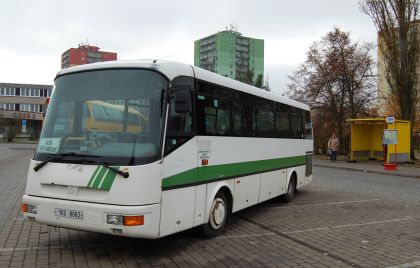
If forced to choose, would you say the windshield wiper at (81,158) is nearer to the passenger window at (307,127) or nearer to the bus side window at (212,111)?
the bus side window at (212,111)

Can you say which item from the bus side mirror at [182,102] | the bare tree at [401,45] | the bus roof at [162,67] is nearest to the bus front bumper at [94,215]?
the bus side mirror at [182,102]

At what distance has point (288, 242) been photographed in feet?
23.8

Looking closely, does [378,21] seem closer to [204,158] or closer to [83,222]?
[204,158]

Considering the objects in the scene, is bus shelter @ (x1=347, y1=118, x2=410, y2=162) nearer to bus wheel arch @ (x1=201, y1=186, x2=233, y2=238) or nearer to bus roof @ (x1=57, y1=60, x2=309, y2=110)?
bus wheel arch @ (x1=201, y1=186, x2=233, y2=238)

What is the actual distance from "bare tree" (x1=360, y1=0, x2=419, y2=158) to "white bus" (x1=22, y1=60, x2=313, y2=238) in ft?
84.0

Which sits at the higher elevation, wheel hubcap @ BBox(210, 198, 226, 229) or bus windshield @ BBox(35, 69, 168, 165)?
→ bus windshield @ BBox(35, 69, 168, 165)

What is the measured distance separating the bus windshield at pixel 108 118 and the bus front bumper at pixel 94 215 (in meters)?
0.58

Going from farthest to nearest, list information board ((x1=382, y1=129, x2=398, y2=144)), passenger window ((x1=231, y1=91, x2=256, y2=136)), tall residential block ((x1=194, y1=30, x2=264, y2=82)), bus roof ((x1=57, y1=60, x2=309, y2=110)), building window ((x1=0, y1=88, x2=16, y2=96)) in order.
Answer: building window ((x1=0, y1=88, x2=16, y2=96)) < tall residential block ((x1=194, y1=30, x2=264, y2=82)) < information board ((x1=382, y1=129, x2=398, y2=144)) < passenger window ((x1=231, y1=91, x2=256, y2=136)) < bus roof ((x1=57, y1=60, x2=309, y2=110))

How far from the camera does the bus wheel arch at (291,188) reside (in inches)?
449

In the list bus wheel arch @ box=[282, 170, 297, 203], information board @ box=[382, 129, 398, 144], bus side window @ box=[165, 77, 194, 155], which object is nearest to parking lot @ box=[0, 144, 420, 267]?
bus wheel arch @ box=[282, 170, 297, 203]

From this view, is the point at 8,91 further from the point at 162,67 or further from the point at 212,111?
the point at 162,67

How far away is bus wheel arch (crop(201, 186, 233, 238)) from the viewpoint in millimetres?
7214

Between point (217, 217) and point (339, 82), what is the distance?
27428mm

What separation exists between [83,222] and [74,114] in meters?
1.53
